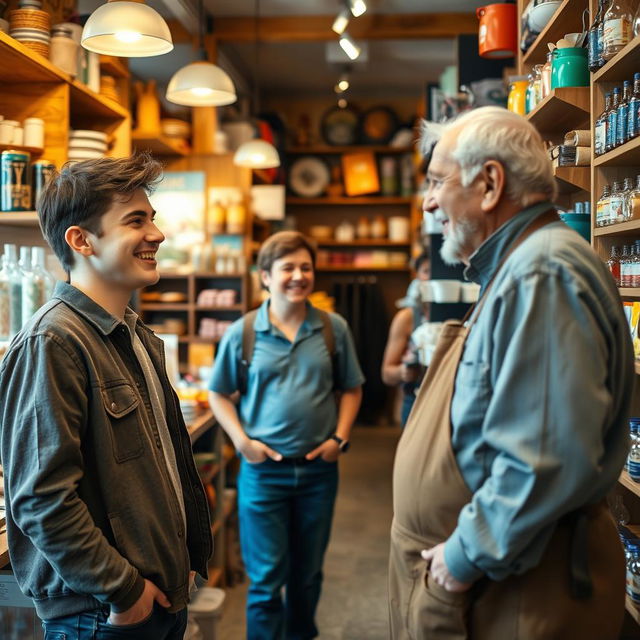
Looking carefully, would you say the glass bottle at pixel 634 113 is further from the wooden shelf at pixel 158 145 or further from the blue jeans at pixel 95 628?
the wooden shelf at pixel 158 145

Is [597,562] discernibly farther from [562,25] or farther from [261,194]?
[261,194]

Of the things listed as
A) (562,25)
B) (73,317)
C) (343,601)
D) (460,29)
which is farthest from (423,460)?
(460,29)

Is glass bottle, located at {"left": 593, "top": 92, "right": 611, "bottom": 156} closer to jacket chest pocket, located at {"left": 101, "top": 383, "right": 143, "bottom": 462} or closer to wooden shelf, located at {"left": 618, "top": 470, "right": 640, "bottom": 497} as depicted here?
wooden shelf, located at {"left": 618, "top": 470, "right": 640, "bottom": 497}

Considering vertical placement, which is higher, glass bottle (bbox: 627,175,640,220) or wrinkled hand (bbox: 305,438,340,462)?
glass bottle (bbox: 627,175,640,220)

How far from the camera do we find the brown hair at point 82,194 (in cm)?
164

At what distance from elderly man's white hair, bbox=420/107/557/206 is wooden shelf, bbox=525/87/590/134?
1094 mm

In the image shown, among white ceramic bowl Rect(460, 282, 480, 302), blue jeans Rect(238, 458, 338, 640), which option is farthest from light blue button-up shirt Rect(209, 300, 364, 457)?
white ceramic bowl Rect(460, 282, 480, 302)

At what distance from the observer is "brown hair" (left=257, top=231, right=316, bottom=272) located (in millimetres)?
3006

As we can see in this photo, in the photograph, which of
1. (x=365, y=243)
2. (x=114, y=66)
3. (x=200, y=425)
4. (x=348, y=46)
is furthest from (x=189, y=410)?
(x=365, y=243)

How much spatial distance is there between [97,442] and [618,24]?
5.91 feet

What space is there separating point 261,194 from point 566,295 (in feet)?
17.3

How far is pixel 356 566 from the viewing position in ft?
14.3

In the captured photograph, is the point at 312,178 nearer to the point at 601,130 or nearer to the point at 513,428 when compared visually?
the point at 601,130

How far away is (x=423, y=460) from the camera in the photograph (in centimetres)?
145
